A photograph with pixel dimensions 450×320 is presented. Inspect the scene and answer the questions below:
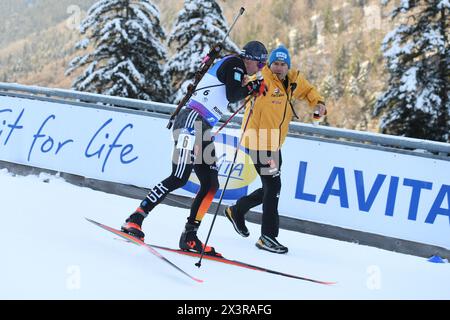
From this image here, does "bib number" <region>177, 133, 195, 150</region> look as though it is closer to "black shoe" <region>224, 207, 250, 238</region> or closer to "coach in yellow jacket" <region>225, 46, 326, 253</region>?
"coach in yellow jacket" <region>225, 46, 326, 253</region>

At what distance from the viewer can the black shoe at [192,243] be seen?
16.5ft

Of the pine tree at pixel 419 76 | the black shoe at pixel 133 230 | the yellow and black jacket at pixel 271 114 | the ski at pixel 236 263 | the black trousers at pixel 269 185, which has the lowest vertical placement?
the ski at pixel 236 263

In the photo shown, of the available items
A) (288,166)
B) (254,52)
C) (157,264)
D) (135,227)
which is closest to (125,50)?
(288,166)

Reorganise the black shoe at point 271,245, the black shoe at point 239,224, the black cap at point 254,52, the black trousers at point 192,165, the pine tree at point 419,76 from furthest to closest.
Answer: the pine tree at point 419,76
the black shoe at point 239,224
the black shoe at point 271,245
the black cap at point 254,52
the black trousers at point 192,165

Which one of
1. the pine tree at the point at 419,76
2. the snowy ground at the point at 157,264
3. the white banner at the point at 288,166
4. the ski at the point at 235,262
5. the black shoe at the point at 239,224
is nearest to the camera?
the snowy ground at the point at 157,264

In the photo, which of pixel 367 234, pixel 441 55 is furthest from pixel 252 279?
pixel 441 55

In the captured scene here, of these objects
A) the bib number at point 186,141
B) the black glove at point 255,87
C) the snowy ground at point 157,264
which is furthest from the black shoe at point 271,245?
the black glove at point 255,87

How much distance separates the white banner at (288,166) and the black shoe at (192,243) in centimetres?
204

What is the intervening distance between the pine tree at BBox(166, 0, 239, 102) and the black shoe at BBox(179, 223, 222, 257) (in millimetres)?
19854

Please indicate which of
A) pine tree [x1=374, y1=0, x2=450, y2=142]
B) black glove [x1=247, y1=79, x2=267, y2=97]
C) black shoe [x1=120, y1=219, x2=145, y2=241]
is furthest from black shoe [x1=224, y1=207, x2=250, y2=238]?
pine tree [x1=374, y1=0, x2=450, y2=142]

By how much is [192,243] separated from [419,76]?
20.3 m

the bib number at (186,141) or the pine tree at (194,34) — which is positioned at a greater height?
the pine tree at (194,34)

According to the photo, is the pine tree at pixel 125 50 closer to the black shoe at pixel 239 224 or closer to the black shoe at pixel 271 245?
A: the black shoe at pixel 239 224

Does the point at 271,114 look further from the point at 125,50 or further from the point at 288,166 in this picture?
the point at 125,50
